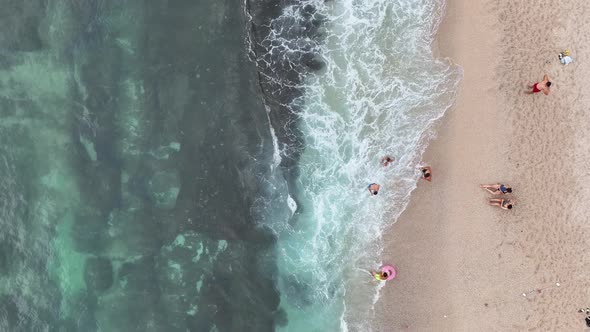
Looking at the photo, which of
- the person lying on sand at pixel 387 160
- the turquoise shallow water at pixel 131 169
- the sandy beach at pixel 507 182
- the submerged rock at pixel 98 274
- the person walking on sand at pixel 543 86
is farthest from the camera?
the submerged rock at pixel 98 274

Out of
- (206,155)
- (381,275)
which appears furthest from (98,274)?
(381,275)

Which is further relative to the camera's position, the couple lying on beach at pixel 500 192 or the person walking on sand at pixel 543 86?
the couple lying on beach at pixel 500 192

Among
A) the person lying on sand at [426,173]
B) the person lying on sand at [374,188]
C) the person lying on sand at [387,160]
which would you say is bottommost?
the person lying on sand at [374,188]

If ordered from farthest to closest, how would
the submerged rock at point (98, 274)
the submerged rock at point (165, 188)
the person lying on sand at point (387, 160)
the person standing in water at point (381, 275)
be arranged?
the submerged rock at point (98, 274) → the submerged rock at point (165, 188) → the person lying on sand at point (387, 160) → the person standing in water at point (381, 275)

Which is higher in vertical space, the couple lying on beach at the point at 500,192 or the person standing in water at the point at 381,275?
the couple lying on beach at the point at 500,192

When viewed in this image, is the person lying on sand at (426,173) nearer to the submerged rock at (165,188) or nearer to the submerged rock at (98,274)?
the submerged rock at (165,188)

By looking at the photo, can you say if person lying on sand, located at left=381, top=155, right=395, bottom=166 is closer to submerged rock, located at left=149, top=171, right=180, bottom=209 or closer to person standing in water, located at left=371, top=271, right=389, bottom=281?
person standing in water, located at left=371, top=271, right=389, bottom=281

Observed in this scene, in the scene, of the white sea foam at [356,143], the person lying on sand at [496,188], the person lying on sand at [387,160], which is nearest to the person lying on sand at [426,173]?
the white sea foam at [356,143]

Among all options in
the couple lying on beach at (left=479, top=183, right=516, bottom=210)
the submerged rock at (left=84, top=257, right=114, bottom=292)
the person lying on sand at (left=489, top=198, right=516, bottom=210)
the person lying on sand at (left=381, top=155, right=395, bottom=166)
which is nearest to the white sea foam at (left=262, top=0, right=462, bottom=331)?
the person lying on sand at (left=381, top=155, right=395, bottom=166)
